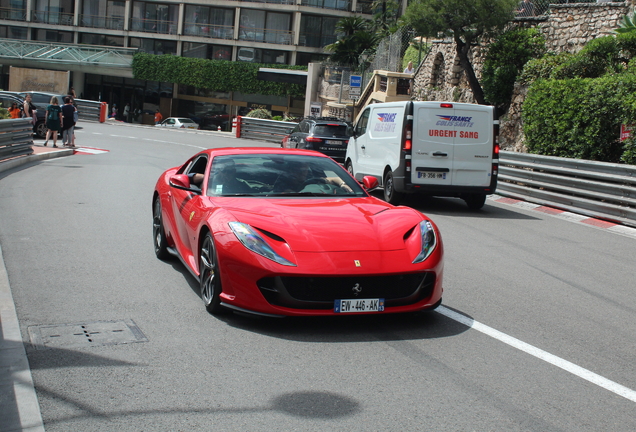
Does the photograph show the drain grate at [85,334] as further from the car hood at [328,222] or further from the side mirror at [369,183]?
the side mirror at [369,183]

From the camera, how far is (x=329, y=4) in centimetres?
6350

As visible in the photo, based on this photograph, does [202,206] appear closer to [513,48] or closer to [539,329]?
[539,329]

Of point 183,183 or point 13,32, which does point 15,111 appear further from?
point 13,32

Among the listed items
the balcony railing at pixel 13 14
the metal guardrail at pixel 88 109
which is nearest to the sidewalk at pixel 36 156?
the metal guardrail at pixel 88 109

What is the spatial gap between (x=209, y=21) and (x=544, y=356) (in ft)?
209

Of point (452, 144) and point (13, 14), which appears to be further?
point (13, 14)

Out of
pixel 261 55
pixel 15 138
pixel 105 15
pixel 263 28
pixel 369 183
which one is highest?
pixel 105 15

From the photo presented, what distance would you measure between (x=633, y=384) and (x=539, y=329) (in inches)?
49.7

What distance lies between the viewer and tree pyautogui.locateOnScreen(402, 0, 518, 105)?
2500 centimetres

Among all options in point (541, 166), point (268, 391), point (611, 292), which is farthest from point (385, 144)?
point (268, 391)

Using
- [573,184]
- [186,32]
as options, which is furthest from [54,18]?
[573,184]

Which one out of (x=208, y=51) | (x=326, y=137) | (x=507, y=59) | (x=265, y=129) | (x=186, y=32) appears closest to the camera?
(x=326, y=137)

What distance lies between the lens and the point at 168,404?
4.02m

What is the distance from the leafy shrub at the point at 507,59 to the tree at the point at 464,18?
0.49 meters
